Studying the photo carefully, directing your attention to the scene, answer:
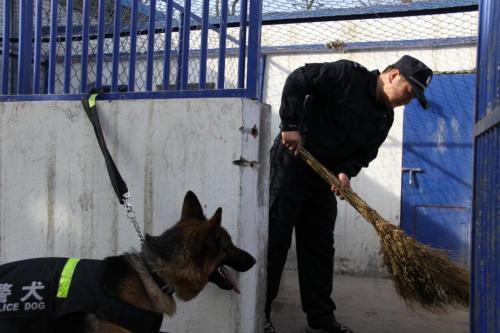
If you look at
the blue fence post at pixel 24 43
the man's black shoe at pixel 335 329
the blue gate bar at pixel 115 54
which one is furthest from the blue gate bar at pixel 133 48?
the man's black shoe at pixel 335 329

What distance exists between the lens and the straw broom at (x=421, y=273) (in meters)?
3.31

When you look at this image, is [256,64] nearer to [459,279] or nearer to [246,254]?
[246,254]

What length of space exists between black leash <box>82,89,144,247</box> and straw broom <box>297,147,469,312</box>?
1.18 m

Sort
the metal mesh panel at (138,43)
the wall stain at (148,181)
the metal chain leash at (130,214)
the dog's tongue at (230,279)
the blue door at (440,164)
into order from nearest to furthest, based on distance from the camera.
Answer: the dog's tongue at (230,279)
the metal chain leash at (130,214)
the wall stain at (148,181)
the metal mesh panel at (138,43)
the blue door at (440,164)

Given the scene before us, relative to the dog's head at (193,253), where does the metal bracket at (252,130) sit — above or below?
above

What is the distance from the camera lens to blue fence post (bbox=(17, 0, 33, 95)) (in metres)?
3.58

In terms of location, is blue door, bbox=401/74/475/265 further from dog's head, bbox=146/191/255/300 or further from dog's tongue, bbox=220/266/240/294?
dog's head, bbox=146/191/255/300

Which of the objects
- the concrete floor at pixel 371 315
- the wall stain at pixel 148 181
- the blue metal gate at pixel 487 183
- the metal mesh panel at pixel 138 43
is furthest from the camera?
the metal mesh panel at pixel 138 43

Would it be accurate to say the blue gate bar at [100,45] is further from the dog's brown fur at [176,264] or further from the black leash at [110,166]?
the dog's brown fur at [176,264]

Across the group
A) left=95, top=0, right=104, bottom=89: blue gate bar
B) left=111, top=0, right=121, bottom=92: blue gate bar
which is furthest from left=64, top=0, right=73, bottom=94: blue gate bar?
left=111, top=0, right=121, bottom=92: blue gate bar

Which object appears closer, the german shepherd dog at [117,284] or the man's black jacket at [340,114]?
the german shepherd dog at [117,284]

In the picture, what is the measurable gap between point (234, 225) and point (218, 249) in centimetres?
34

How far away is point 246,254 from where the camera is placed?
8.89 feet

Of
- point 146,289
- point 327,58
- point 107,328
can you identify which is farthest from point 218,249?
point 327,58
